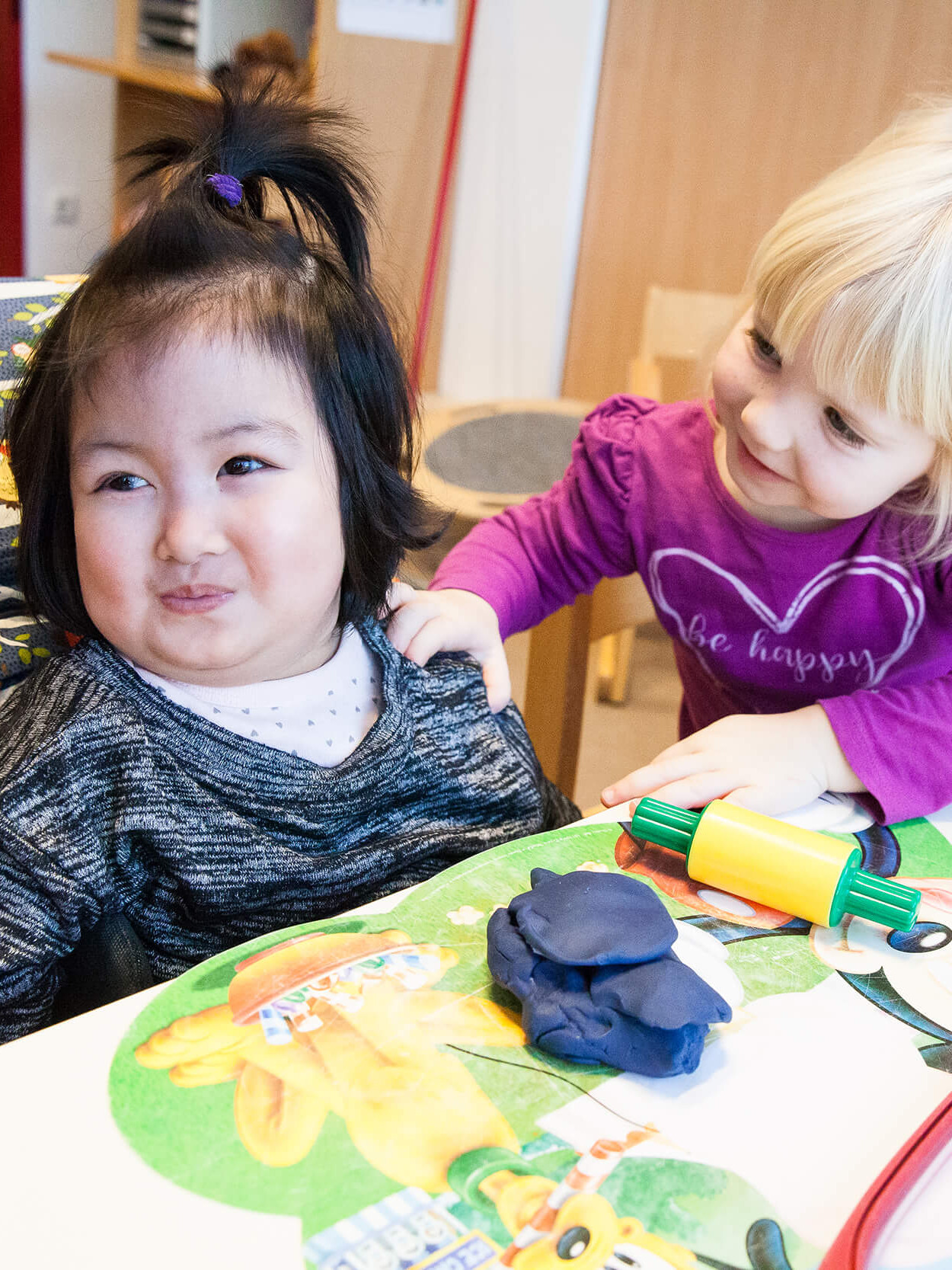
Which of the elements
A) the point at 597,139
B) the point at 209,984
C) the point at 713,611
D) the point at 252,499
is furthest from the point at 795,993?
the point at 597,139

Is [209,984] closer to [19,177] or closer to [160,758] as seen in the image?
[160,758]

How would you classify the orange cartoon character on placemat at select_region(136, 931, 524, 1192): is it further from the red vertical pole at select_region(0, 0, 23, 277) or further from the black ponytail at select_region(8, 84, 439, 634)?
the red vertical pole at select_region(0, 0, 23, 277)

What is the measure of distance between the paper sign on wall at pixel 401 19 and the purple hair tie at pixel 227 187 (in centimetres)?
200

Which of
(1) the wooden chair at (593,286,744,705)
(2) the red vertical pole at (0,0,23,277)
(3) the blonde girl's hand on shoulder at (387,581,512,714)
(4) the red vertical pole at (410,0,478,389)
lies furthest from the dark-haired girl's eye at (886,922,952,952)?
(2) the red vertical pole at (0,0,23,277)

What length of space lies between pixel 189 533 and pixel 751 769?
0.32m

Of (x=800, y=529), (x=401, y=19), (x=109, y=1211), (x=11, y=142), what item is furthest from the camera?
(x=11, y=142)

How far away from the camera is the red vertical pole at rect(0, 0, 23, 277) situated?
3.09 meters

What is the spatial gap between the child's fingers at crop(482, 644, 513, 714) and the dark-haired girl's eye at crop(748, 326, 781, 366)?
0.26m

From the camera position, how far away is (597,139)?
2348 millimetres

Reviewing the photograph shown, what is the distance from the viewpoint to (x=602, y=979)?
1.44ft

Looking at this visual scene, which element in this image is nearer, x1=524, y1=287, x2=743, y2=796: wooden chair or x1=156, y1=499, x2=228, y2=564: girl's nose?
x1=156, y1=499, x2=228, y2=564: girl's nose

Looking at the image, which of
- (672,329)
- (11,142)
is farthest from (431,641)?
(11,142)

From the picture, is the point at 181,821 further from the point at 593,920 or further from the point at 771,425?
the point at 771,425

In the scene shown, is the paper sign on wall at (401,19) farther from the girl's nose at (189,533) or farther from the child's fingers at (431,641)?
→ the girl's nose at (189,533)
